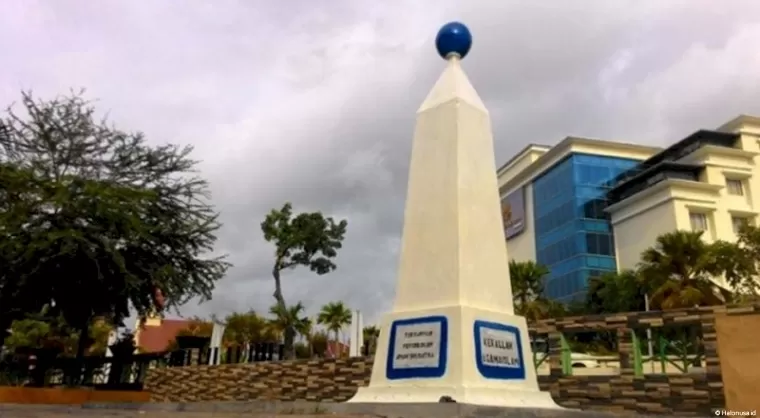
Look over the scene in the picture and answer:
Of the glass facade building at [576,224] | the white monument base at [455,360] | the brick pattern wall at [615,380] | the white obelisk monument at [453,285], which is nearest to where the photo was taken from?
the white monument base at [455,360]

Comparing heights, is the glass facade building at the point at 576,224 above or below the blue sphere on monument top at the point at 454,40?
above

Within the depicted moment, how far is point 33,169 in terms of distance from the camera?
1675 cm

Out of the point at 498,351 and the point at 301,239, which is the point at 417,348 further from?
the point at 301,239

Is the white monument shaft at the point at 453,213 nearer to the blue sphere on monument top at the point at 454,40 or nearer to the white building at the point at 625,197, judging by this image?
the blue sphere on monument top at the point at 454,40

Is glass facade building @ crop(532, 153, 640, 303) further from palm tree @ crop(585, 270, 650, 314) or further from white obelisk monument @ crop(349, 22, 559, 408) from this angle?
white obelisk monument @ crop(349, 22, 559, 408)

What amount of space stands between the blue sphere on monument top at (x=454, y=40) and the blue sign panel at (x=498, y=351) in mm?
3778

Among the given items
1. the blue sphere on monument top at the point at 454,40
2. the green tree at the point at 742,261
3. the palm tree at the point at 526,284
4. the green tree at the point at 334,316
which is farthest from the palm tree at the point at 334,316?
the blue sphere on monument top at the point at 454,40

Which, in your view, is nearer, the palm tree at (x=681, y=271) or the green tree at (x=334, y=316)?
the palm tree at (x=681, y=271)

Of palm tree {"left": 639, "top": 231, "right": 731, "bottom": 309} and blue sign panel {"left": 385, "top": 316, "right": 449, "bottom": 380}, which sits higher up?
palm tree {"left": 639, "top": 231, "right": 731, "bottom": 309}

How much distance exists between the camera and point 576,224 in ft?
133

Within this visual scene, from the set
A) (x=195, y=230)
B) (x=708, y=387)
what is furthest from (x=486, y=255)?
(x=195, y=230)

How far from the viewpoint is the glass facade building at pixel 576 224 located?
39.7 m

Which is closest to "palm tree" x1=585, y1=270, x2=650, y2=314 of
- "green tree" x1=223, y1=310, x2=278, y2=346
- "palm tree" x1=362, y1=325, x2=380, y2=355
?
"palm tree" x1=362, y1=325, x2=380, y2=355

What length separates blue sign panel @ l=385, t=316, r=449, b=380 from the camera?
22.4 ft
